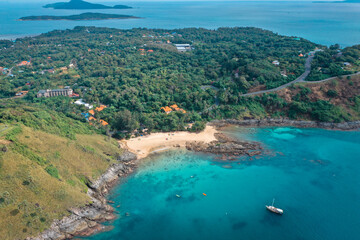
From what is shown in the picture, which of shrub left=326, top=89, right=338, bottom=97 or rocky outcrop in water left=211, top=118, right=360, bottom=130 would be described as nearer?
rocky outcrop in water left=211, top=118, right=360, bottom=130

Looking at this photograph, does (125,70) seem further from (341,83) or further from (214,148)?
(341,83)

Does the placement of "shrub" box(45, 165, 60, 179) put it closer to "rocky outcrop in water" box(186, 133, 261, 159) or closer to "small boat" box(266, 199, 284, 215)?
"rocky outcrop in water" box(186, 133, 261, 159)

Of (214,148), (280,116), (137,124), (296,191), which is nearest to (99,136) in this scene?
(137,124)

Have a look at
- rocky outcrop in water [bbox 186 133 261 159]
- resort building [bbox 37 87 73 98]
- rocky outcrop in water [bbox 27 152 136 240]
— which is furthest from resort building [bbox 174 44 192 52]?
rocky outcrop in water [bbox 27 152 136 240]

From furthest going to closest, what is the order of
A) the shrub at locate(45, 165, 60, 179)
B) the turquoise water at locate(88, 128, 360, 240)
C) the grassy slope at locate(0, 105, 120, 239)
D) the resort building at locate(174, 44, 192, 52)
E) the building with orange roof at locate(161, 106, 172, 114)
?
the resort building at locate(174, 44, 192, 52)
the building with orange roof at locate(161, 106, 172, 114)
the shrub at locate(45, 165, 60, 179)
the turquoise water at locate(88, 128, 360, 240)
the grassy slope at locate(0, 105, 120, 239)

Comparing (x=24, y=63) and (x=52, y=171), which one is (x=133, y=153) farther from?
(x=24, y=63)

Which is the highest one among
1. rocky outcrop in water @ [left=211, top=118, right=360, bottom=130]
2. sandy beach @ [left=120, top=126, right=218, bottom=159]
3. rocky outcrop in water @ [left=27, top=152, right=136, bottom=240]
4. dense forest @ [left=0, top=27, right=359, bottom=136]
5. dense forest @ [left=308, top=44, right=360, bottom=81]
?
dense forest @ [left=308, top=44, right=360, bottom=81]

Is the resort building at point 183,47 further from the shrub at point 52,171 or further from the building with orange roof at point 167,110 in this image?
the shrub at point 52,171
